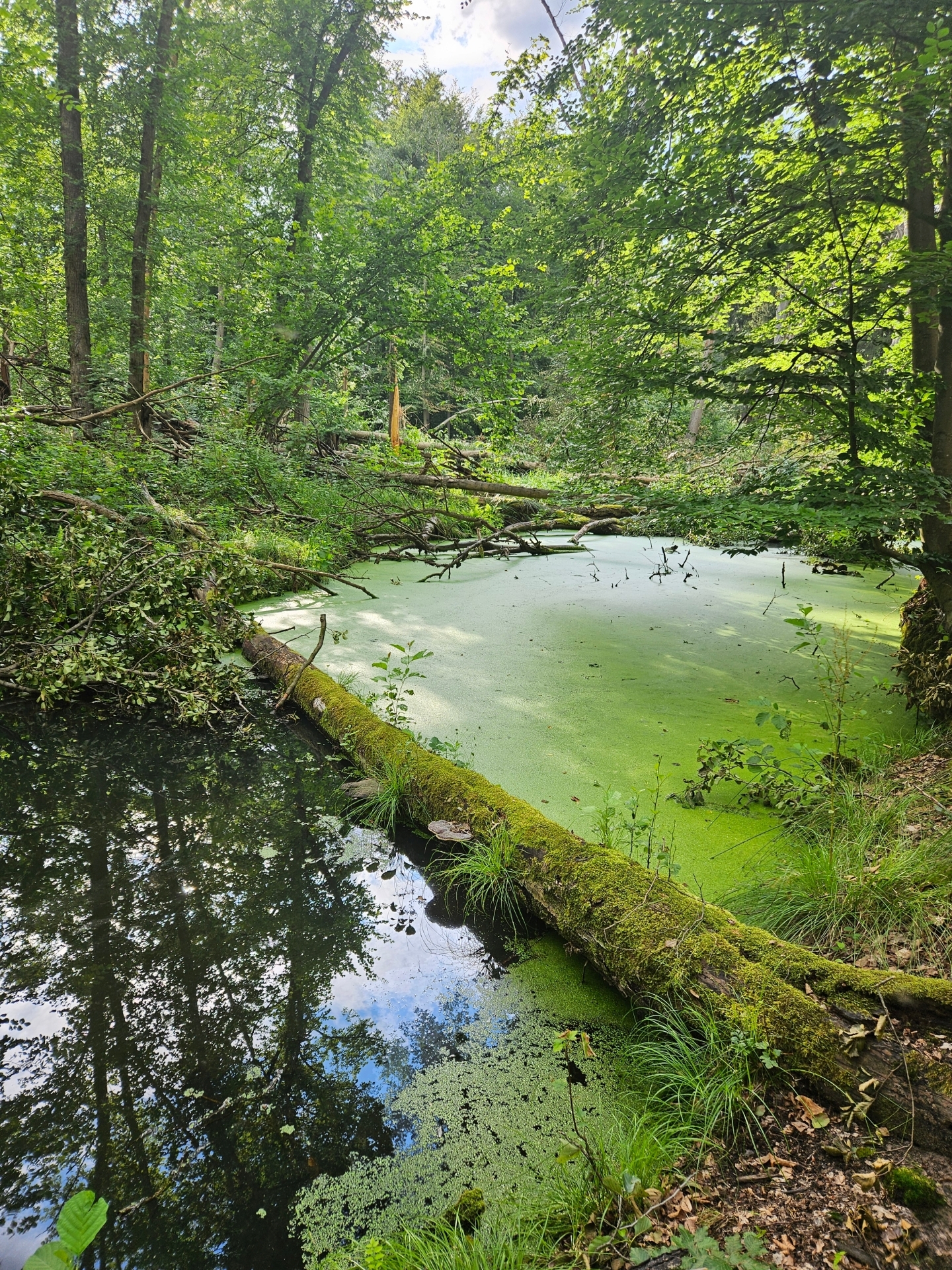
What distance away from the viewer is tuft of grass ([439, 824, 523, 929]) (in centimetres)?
203

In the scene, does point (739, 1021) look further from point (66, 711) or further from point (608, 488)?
point (608, 488)

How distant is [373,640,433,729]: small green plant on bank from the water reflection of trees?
502 millimetres

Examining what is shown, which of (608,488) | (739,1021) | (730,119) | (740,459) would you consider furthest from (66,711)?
(740,459)

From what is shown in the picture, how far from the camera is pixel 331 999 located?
171 centimetres

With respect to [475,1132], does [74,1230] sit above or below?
above

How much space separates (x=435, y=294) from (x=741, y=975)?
21.9 ft

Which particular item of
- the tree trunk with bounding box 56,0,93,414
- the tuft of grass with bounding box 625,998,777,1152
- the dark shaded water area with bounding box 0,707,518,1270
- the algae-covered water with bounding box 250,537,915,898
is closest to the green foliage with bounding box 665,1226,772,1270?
the tuft of grass with bounding box 625,998,777,1152

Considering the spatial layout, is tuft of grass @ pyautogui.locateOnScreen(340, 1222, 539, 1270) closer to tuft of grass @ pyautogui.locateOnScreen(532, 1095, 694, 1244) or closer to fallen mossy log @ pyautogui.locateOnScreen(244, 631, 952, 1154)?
tuft of grass @ pyautogui.locateOnScreen(532, 1095, 694, 1244)

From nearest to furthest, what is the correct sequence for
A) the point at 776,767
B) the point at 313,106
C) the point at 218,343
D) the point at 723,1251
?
the point at 723,1251 < the point at 776,767 < the point at 313,106 < the point at 218,343

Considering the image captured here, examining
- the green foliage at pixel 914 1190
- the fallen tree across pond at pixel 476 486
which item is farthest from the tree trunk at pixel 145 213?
the green foliage at pixel 914 1190

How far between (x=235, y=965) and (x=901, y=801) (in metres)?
2.06

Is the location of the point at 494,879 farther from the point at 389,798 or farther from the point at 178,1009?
the point at 178,1009

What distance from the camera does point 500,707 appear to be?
334 cm

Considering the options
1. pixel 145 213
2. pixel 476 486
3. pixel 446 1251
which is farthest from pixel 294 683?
pixel 145 213
